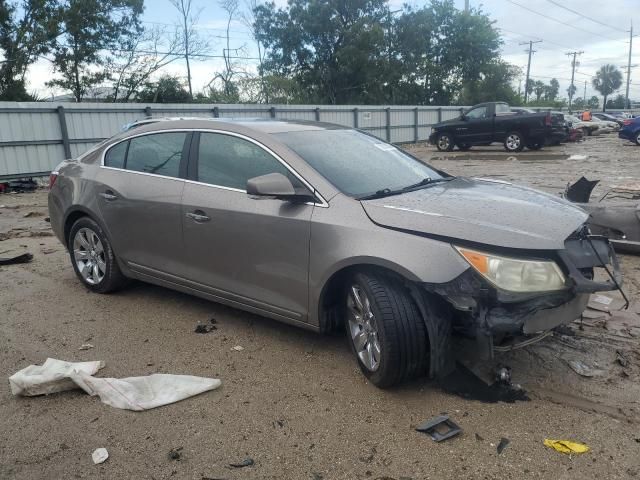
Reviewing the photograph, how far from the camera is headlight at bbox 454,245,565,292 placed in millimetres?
2930

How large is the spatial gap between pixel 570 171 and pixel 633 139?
448 inches

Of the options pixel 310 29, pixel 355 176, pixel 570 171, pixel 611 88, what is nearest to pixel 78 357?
pixel 355 176

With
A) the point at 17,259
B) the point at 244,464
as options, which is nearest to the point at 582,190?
the point at 244,464

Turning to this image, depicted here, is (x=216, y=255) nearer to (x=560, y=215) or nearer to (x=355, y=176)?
(x=355, y=176)

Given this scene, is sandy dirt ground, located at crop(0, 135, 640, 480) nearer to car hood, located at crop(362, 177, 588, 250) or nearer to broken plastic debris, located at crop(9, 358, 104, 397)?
broken plastic debris, located at crop(9, 358, 104, 397)

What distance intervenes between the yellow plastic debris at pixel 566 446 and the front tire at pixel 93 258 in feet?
12.2

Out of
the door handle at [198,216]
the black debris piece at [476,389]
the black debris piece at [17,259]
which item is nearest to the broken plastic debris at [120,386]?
the door handle at [198,216]

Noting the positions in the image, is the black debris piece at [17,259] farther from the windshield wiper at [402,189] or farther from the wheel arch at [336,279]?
the windshield wiper at [402,189]

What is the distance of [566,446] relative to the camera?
8.99 ft

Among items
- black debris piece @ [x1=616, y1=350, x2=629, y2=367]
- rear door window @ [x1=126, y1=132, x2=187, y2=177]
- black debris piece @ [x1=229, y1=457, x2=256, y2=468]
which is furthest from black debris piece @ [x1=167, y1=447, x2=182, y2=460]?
black debris piece @ [x1=616, y1=350, x2=629, y2=367]

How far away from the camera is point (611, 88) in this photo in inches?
3989

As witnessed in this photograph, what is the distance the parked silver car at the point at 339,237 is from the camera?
2.99 metres

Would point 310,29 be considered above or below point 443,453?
above

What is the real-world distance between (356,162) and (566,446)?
2.22m
